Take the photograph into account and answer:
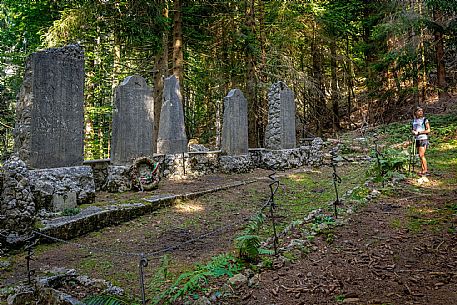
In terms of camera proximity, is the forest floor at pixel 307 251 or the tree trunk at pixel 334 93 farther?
the tree trunk at pixel 334 93

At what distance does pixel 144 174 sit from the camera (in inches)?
305

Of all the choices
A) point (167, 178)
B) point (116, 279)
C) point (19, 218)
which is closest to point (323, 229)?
point (116, 279)

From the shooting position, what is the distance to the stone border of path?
471cm

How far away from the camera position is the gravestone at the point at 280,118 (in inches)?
461

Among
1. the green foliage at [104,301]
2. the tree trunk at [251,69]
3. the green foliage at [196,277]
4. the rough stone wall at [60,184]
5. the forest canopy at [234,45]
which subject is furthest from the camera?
the tree trunk at [251,69]

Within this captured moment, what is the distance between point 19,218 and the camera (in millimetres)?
4449

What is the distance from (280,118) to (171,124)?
4.15 meters

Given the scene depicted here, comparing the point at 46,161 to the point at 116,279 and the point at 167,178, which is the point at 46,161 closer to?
the point at 116,279

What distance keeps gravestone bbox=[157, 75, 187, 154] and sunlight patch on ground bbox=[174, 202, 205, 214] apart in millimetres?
3460

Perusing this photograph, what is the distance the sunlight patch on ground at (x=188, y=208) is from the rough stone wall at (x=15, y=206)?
2.67 m

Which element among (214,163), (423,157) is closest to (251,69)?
(214,163)

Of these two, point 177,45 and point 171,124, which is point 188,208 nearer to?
point 171,124

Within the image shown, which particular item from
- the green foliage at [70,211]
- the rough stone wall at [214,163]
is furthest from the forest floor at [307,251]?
the rough stone wall at [214,163]

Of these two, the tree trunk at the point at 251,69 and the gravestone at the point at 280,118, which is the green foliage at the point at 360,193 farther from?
the tree trunk at the point at 251,69
